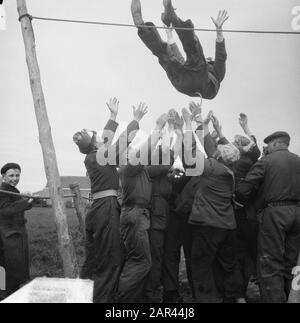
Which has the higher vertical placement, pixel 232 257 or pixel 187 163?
pixel 187 163

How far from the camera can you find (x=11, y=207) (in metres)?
4.44

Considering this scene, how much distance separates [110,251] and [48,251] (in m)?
2.39

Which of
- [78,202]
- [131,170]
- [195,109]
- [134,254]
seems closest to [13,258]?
[78,202]

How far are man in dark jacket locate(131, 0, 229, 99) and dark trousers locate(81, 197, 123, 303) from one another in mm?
1561

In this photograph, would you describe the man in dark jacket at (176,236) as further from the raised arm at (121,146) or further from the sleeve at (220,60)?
the sleeve at (220,60)

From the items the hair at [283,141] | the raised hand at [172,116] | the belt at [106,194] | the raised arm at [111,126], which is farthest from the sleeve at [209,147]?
the belt at [106,194]

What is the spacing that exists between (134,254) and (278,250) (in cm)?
124

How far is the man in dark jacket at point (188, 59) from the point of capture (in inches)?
176

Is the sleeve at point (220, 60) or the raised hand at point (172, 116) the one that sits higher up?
the sleeve at point (220, 60)

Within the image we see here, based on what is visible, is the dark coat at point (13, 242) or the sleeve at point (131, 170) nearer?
the sleeve at point (131, 170)

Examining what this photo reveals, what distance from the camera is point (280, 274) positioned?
3748 millimetres

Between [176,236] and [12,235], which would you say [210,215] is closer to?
[176,236]

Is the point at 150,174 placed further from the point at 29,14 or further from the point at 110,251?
the point at 29,14
